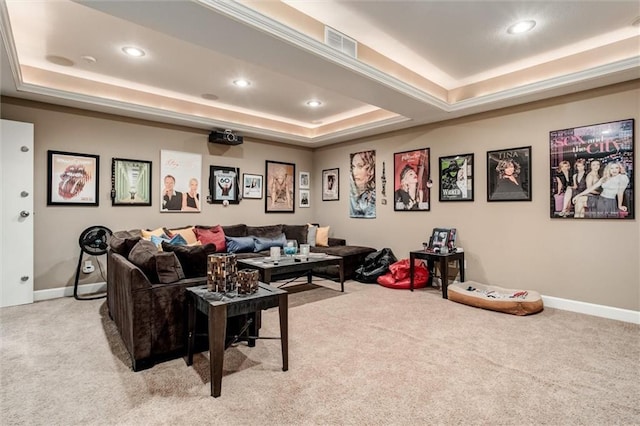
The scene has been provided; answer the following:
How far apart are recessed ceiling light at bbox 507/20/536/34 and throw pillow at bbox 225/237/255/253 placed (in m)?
4.47

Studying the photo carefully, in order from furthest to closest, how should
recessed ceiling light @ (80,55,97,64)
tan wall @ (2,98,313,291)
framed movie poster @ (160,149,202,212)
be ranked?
framed movie poster @ (160,149,202,212), tan wall @ (2,98,313,291), recessed ceiling light @ (80,55,97,64)

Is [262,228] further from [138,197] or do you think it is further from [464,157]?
[464,157]

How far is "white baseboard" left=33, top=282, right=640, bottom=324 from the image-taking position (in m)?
3.62

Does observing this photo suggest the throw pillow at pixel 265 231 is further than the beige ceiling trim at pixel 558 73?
Yes

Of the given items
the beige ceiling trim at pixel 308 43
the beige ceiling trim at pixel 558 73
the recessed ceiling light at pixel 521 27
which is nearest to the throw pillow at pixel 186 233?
the beige ceiling trim at pixel 308 43

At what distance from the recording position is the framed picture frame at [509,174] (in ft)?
14.2

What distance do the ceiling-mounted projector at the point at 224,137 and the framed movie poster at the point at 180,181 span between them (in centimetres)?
39

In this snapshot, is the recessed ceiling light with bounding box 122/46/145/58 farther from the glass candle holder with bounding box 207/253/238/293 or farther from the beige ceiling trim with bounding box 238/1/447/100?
the glass candle holder with bounding box 207/253/238/293

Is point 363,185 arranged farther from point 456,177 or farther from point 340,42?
point 340,42

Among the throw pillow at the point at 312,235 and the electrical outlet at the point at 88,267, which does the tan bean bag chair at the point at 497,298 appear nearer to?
the throw pillow at the point at 312,235

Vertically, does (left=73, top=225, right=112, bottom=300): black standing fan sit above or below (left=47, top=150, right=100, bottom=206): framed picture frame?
below

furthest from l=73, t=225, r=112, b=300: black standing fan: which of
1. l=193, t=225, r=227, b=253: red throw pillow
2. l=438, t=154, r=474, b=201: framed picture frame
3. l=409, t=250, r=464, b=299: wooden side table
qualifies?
l=438, t=154, r=474, b=201: framed picture frame

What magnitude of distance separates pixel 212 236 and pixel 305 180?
2658 millimetres

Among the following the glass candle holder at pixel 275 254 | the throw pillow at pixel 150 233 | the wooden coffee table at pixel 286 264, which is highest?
the throw pillow at pixel 150 233
